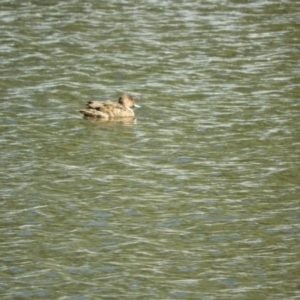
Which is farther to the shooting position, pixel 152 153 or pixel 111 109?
pixel 111 109

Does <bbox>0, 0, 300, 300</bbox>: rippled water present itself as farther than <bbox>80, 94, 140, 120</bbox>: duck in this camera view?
No

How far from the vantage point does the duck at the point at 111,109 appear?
846 inches

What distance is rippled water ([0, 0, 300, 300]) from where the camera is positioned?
47.0ft

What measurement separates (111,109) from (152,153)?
2625 mm

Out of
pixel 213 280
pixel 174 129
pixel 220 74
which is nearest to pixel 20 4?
pixel 220 74

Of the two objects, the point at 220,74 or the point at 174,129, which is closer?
the point at 174,129

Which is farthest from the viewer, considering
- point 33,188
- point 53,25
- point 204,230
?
point 53,25

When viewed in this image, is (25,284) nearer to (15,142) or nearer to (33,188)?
(33,188)

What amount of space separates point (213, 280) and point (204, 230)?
6.20ft

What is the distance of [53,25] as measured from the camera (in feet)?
94.3

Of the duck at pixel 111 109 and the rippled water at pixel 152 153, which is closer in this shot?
the rippled water at pixel 152 153

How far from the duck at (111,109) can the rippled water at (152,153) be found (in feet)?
0.66

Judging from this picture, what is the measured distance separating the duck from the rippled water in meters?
0.20

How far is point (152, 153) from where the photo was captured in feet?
64.2
